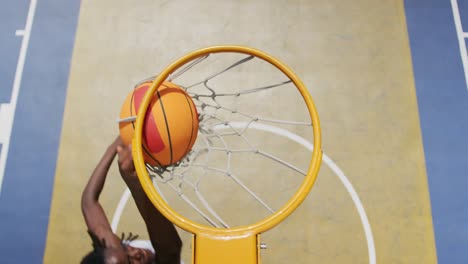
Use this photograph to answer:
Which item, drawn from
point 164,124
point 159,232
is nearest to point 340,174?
point 159,232

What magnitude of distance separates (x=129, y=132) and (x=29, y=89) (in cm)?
155

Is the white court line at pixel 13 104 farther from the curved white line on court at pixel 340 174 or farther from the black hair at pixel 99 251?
the curved white line on court at pixel 340 174

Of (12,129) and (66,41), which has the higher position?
(66,41)

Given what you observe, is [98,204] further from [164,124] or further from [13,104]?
[164,124]

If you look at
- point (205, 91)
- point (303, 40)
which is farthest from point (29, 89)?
point (303, 40)

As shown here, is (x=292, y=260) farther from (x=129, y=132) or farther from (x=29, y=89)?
(x=29, y=89)

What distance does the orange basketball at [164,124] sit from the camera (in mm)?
1836

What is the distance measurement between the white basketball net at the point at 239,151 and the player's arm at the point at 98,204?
42 centimetres

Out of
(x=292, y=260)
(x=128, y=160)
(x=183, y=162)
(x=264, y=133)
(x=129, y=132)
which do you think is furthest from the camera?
(x=264, y=133)

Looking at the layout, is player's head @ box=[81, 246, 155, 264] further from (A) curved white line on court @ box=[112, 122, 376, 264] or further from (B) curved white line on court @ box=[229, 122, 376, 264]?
(B) curved white line on court @ box=[229, 122, 376, 264]

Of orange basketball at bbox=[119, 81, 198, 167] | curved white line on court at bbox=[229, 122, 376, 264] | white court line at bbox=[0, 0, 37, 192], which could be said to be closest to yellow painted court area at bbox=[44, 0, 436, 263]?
curved white line on court at bbox=[229, 122, 376, 264]

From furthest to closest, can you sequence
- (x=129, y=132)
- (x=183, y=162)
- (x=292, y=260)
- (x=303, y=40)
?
(x=303, y=40) → (x=292, y=260) → (x=183, y=162) → (x=129, y=132)

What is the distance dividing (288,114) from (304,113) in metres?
0.12

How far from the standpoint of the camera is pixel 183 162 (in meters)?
2.34
